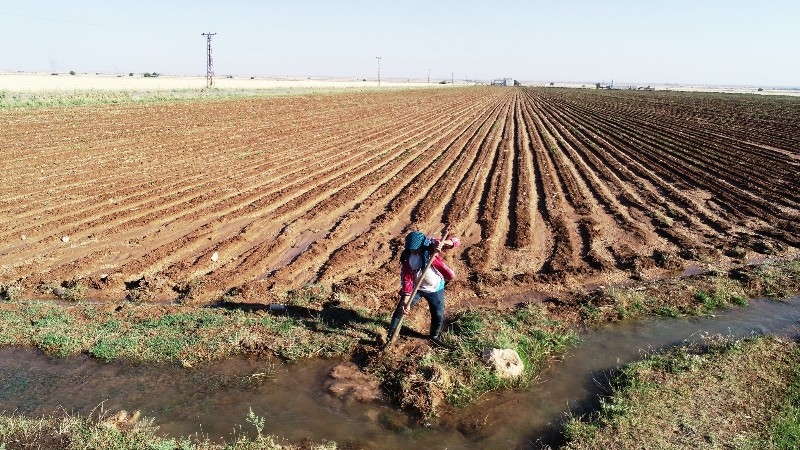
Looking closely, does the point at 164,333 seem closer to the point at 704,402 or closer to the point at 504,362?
Answer: the point at 504,362

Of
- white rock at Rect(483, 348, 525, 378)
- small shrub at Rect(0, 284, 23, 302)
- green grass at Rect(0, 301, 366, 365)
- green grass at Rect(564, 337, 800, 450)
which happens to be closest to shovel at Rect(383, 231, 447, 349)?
green grass at Rect(0, 301, 366, 365)

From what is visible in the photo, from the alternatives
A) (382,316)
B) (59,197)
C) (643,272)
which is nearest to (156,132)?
(59,197)

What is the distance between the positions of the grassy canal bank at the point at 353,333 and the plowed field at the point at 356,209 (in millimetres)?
605

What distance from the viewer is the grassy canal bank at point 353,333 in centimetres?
545

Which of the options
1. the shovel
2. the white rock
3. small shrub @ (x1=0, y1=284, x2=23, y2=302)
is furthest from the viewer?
small shrub @ (x1=0, y1=284, x2=23, y2=302)

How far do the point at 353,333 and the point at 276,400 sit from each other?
141cm

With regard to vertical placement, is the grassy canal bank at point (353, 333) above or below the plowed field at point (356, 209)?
below

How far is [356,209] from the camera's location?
39.0 ft

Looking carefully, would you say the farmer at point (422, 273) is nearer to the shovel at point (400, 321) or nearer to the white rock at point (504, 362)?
the shovel at point (400, 321)

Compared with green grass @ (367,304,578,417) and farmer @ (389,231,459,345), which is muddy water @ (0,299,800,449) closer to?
green grass @ (367,304,578,417)

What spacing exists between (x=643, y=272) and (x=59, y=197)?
12.6 metres

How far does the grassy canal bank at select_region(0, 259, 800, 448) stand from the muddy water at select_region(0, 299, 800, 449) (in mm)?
189

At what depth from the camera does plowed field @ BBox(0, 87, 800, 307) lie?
8422 mm

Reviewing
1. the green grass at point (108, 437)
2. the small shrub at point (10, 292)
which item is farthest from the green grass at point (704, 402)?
the small shrub at point (10, 292)
